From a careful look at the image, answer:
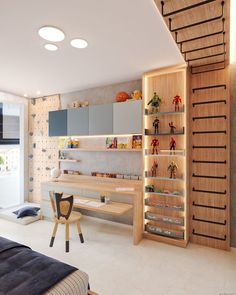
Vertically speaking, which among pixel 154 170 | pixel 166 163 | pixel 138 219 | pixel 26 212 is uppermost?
pixel 166 163

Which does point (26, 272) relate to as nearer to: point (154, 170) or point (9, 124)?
point (154, 170)

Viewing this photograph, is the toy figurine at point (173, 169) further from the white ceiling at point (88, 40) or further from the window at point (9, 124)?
the window at point (9, 124)

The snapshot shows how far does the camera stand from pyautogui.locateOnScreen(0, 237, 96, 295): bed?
1268mm

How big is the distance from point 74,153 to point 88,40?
240 centimetres

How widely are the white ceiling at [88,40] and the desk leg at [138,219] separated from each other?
80.3 inches

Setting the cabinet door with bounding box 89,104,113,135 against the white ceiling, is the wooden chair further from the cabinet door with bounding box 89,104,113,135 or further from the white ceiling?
the white ceiling

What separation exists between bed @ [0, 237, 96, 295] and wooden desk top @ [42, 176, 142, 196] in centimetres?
168

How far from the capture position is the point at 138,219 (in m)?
2.99

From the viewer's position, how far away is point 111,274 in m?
2.21

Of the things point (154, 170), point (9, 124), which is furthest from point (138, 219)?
point (9, 124)

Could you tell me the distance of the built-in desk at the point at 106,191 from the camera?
2936 mm

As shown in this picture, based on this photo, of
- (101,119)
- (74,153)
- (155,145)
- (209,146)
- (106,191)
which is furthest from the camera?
(74,153)

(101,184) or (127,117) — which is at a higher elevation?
(127,117)

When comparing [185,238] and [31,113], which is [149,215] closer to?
[185,238]
